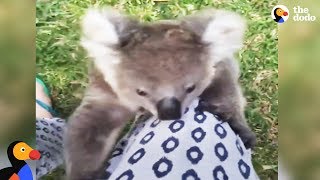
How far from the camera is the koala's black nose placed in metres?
1.71

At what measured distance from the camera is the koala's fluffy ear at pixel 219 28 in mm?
1751

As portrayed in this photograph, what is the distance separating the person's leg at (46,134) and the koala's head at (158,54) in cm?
20

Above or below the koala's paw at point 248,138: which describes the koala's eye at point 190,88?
above

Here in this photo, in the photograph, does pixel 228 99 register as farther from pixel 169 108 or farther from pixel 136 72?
pixel 136 72

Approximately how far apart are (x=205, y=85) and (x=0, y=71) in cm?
66

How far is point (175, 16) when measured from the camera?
1.76 meters

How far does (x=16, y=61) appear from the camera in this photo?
1714mm

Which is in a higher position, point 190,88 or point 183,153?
point 190,88

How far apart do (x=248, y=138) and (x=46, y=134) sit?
0.66m

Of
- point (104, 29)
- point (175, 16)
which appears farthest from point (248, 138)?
point (104, 29)

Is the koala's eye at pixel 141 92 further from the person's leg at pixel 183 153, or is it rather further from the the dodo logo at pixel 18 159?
the the dodo logo at pixel 18 159

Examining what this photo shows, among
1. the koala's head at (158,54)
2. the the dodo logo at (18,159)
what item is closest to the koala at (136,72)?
the koala's head at (158,54)

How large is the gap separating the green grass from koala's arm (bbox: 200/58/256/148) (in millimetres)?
26

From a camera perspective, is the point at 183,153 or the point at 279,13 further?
the point at 279,13
